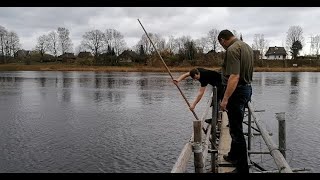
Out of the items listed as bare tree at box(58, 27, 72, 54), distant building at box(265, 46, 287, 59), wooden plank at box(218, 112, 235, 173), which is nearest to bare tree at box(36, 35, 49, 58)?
bare tree at box(58, 27, 72, 54)

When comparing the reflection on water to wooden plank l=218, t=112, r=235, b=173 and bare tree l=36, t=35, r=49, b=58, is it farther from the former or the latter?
bare tree l=36, t=35, r=49, b=58

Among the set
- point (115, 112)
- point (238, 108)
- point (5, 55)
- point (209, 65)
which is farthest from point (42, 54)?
point (238, 108)

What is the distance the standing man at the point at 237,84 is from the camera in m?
5.27

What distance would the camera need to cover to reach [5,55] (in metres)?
114

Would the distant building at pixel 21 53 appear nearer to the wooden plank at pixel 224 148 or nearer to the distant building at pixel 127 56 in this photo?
the distant building at pixel 127 56

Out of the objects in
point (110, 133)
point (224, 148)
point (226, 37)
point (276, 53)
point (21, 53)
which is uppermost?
point (21, 53)

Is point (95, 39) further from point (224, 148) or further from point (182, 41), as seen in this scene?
point (224, 148)

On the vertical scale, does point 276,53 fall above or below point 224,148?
above

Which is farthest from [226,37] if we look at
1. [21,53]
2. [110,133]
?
[21,53]

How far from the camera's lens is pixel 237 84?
548 cm

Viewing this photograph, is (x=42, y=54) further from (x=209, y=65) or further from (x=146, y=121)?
(x=146, y=121)

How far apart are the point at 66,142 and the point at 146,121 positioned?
17.5ft

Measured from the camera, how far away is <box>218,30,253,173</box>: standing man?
17.3 feet

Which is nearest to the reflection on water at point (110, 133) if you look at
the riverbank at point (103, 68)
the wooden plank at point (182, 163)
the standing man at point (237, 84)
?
the standing man at point (237, 84)
